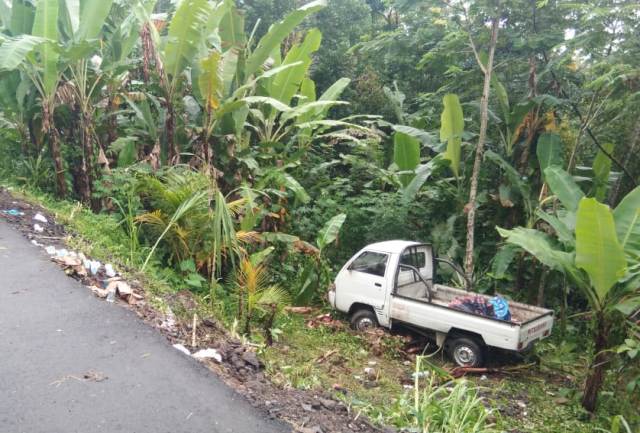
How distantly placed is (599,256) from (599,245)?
4.6 inches

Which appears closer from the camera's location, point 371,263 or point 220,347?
point 220,347

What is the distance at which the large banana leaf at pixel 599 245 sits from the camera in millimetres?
4898

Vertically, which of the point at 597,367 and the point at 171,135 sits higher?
the point at 171,135

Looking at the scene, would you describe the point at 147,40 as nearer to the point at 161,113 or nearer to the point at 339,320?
the point at 161,113

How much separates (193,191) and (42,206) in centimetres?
267

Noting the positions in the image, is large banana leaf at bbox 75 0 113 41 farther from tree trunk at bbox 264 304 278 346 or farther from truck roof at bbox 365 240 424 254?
truck roof at bbox 365 240 424 254

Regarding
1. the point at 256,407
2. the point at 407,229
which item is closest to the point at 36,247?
the point at 256,407

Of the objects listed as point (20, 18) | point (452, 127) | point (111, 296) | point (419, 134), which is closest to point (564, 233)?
point (452, 127)

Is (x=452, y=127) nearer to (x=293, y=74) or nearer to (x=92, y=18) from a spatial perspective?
(x=293, y=74)

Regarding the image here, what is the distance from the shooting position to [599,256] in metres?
5.00

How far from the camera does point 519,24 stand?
29.3 ft

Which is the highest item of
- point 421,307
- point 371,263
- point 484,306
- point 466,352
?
point 371,263

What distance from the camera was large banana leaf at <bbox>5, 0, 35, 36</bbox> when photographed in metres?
7.66

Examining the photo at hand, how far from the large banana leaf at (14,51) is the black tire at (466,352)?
6456 millimetres
